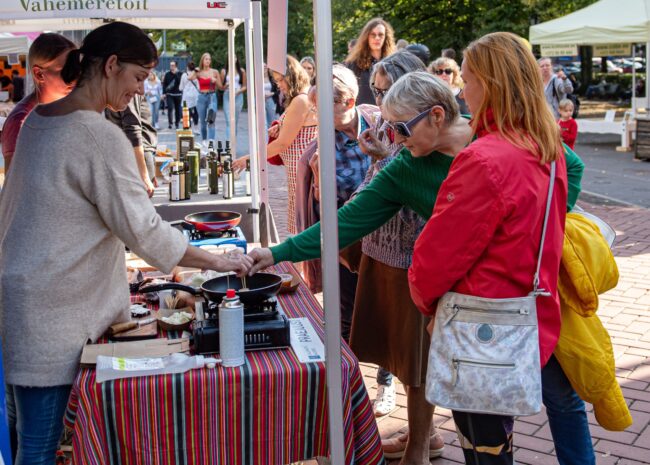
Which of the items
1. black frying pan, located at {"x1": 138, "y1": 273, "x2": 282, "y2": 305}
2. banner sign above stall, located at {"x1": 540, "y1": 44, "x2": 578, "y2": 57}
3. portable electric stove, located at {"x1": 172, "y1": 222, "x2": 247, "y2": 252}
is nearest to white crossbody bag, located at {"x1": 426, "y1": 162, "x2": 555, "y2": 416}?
black frying pan, located at {"x1": 138, "y1": 273, "x2": 282, "y2": 305}

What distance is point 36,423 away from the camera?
231 cm

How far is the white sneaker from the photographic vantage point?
13.3ft

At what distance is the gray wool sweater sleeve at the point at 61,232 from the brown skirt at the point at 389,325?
1230 mm

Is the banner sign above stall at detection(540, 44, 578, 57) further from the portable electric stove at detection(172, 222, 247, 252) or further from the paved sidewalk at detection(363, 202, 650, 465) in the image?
the portable electric stove at detection(172, 222, 247, 252)

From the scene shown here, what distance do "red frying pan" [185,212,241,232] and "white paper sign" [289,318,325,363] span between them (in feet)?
3.96

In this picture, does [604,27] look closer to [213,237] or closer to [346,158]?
[346,158]

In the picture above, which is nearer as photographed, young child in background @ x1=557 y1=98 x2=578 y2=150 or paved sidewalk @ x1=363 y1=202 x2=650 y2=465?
paved sidewalk @ x1=363 y1=202 x2=650 y2=465

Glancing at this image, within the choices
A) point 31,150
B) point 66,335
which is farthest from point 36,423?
point 31,150

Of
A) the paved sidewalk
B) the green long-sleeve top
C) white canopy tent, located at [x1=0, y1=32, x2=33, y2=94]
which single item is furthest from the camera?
white canopy tent, located at [x1=0, y1=32, x2=33, y2=94]

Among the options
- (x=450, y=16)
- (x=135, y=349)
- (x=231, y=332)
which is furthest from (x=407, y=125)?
(x=450, y=16)

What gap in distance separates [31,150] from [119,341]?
660 millimetres

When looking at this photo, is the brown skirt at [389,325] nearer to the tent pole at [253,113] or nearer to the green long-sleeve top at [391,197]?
the green long-sleeve top at [391,197]

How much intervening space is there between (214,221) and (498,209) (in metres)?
2.04

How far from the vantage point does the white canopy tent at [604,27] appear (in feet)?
49.8
